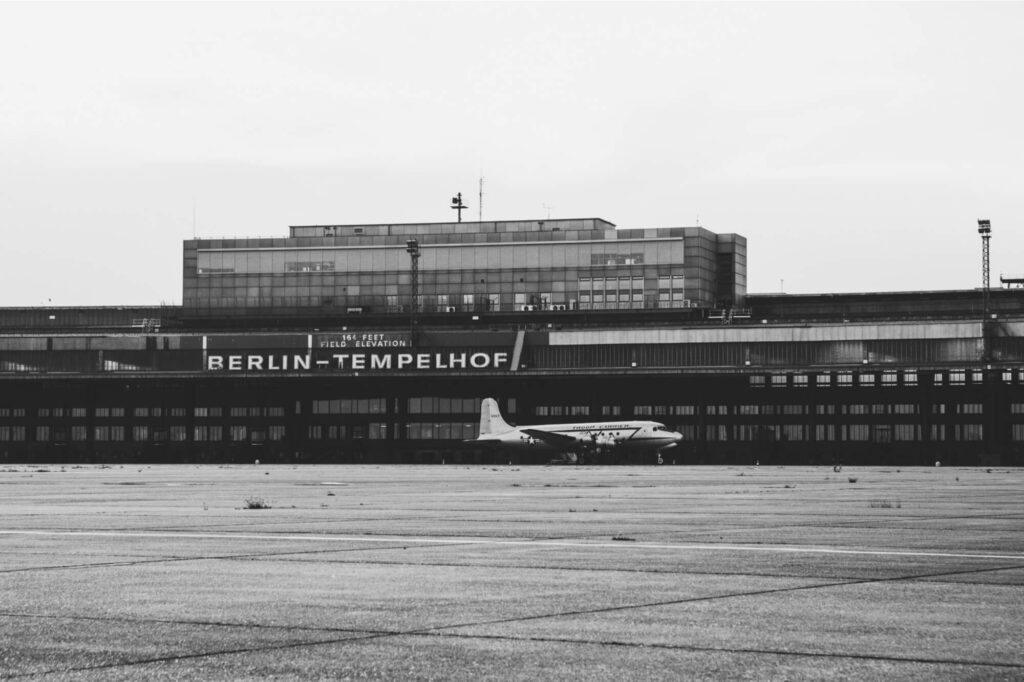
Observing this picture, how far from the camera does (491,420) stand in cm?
13612

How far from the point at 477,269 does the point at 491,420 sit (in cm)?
→ 3568

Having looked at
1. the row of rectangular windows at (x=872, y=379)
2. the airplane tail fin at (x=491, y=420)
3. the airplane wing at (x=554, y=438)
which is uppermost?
the row of rectangular windows at (x=872, y=379)

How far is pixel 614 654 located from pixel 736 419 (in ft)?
426

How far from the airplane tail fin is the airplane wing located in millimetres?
5344

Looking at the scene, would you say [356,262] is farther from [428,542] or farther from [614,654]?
[614,654]

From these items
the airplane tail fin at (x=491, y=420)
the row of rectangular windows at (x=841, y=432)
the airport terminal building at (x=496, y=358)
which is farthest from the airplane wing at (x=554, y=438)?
the row of rectangular windows at (x=841, y=432)

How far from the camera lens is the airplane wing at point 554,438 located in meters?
128

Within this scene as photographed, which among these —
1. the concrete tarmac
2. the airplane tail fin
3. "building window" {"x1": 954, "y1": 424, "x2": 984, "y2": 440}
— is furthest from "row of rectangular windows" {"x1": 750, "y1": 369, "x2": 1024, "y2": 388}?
the concrete tarmac

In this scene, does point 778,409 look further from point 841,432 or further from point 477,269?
point 477,269

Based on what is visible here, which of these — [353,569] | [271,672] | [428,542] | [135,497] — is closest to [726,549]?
[428,542]

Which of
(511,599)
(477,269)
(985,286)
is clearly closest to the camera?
(511,599)

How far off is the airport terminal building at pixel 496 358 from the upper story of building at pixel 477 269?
246mm

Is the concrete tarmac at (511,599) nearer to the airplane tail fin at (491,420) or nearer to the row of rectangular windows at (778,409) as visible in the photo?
the airplane tail fin at (491,420)

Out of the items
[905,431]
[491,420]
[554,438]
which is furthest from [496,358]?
[905,431]
